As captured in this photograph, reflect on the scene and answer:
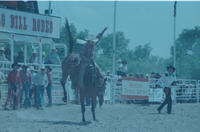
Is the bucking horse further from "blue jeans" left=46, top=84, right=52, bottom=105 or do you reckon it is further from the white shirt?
"blue jeans" left=46, top=84, right=52, bottom=105

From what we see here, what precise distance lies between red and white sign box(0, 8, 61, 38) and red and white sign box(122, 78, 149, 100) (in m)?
4.82

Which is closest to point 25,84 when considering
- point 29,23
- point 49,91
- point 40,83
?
point 40,83

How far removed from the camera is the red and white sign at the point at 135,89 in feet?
75.4

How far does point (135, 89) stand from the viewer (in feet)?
76.7

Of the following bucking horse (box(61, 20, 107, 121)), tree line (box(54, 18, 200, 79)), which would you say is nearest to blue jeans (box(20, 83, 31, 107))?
bucking horse (box(61, 20, 107, 121))

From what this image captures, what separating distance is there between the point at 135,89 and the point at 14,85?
893 cm

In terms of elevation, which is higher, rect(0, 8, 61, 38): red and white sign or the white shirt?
rect(0, 8, 61, 38): red and white sign

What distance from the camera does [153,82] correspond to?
80.6 feet

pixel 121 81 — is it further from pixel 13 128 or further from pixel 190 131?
pixel 13 128

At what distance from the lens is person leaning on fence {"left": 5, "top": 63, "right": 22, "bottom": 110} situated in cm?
1594

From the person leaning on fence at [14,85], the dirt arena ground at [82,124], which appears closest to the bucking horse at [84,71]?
the dirt arena ground at [82,124]

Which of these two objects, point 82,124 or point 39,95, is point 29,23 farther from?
point 82,124

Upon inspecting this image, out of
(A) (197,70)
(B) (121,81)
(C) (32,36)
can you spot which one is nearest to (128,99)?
(B) (121,81)

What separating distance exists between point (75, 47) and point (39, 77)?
3585 millimetres
